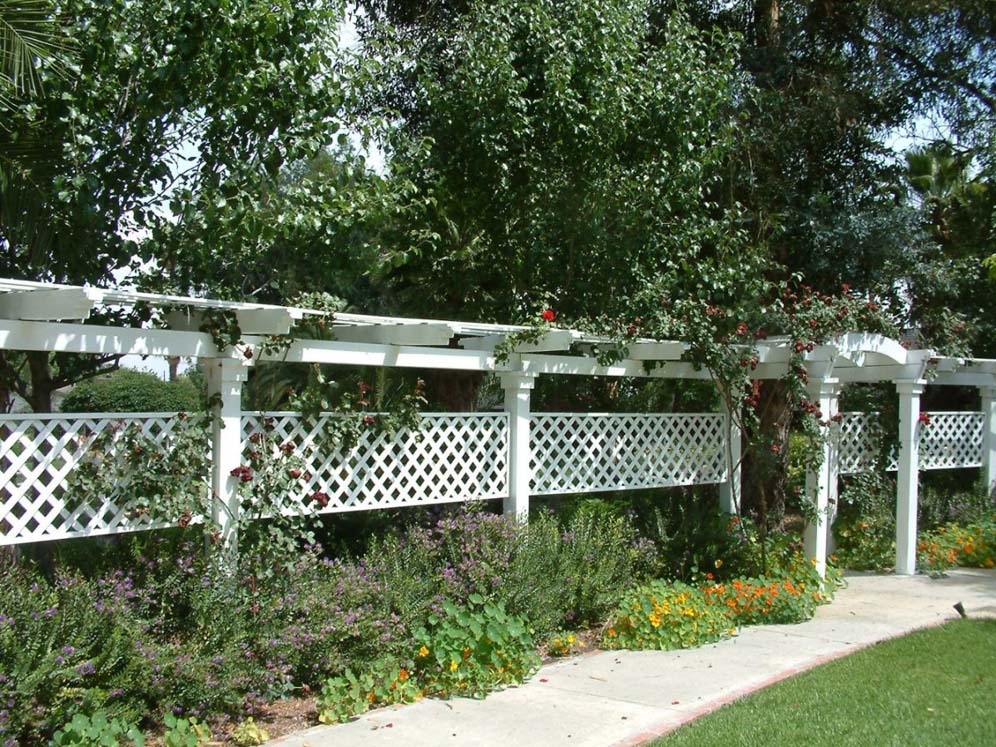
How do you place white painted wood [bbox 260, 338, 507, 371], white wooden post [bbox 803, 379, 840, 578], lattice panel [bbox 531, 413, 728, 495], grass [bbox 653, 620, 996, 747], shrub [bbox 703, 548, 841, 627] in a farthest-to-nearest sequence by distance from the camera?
white wooden post [bbox 803, 379, 840, 578]
lattice panel [bbox 531, 413, 728, 495]
shrub [bbox 703, 548, 841, 627]
white painted wood [bbox 260, 338, 507, 371]
grass [bbox 653, 620, 996, 747]

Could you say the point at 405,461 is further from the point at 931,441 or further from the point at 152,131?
the point at 931,441

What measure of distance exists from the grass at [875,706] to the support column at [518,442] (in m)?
2.48

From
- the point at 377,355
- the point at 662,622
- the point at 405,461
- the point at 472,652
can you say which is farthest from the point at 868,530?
the point at 377,355

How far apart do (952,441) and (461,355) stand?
732 cm

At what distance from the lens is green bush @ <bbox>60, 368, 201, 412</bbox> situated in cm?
1339

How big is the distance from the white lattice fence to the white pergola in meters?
0.22

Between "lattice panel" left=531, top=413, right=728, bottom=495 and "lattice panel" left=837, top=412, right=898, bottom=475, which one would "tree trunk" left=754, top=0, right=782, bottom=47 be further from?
"lattice panel" left=531, top=413, right=728, bottom=495

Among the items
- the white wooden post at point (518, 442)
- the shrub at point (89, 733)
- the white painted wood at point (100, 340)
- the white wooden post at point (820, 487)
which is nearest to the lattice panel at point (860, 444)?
the white wooden post at point (820, 487)

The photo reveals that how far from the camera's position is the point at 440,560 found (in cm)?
689

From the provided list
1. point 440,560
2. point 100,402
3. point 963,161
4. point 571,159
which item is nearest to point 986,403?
point 963,161

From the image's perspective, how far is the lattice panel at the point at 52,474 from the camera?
499 cm

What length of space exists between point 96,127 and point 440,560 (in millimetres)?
3703

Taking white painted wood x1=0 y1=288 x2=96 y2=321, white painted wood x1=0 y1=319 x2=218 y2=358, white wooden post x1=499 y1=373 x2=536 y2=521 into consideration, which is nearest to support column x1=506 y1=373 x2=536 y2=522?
white wooden post x1=499 y1=373 x2=536 y2=521

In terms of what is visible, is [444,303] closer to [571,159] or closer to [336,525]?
[571,159]
